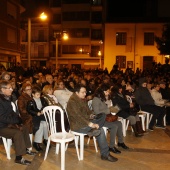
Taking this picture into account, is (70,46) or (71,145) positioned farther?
(70,46)

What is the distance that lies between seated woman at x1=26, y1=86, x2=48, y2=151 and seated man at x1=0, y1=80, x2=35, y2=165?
476 mm

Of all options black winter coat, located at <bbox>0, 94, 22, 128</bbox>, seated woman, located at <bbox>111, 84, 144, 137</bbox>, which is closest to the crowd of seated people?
seated woman, located at <bbox>111, 84, 144, 137</bbox>

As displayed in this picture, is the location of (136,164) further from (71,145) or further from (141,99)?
(141,99)

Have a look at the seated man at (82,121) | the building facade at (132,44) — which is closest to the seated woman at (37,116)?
the seated man at (82,121)

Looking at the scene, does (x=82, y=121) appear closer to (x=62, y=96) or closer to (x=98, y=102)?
(x=98, y=102)

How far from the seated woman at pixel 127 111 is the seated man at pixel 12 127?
8.94ft

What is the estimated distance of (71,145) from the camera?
6715mm

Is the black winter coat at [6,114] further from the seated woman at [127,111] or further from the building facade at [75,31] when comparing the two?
the building facade at [75,31]

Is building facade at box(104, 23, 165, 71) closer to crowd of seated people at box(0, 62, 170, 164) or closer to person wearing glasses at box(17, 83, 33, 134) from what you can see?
crowd of seated people at box(0, 62, 170, 164)

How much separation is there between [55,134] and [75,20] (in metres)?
34.0

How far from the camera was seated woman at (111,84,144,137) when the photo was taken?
24.0 ft

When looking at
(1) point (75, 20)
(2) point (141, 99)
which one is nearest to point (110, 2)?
(1) point (75, 20)

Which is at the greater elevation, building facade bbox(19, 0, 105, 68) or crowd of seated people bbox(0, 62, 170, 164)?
building facade bbox(19, 0, 105, 68)

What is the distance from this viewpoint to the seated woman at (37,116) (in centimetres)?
609
